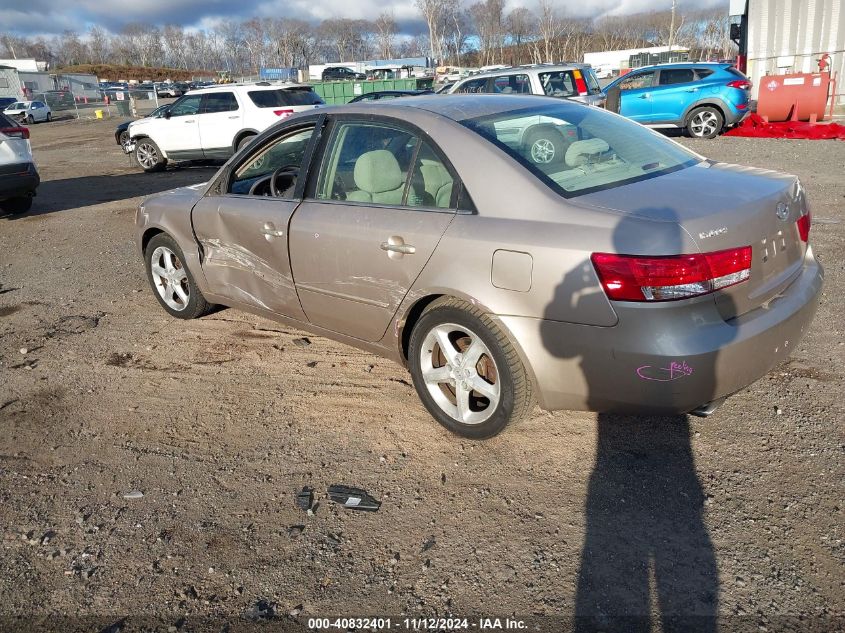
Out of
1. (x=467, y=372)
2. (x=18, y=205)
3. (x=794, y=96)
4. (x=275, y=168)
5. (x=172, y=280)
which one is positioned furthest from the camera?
(x=794, y=96)

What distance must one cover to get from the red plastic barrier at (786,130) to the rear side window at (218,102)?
1142cm

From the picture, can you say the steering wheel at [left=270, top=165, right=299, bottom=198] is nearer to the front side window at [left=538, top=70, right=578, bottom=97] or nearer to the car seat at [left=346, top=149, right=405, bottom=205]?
the car seat at [left=346, top=149, right=405, bottom=205]

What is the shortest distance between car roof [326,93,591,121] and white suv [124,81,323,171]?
→ 32.4 ft

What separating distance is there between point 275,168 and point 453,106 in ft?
4.63

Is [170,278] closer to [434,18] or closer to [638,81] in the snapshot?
[638,81]

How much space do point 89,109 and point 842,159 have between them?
4858 cm

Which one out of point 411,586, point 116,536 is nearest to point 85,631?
point 116,536

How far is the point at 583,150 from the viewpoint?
134 inches

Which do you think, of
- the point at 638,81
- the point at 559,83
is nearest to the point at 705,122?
the point at 638,81

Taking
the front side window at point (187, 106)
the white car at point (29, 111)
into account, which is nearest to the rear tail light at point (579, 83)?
the front side window at point (187, 106)

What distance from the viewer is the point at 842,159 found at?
452 inches

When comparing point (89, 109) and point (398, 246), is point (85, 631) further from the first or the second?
point (89, 109)

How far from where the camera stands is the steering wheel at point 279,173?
4227mm

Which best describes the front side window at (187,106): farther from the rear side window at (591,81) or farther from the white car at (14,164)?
the rear side window at (591,81)
